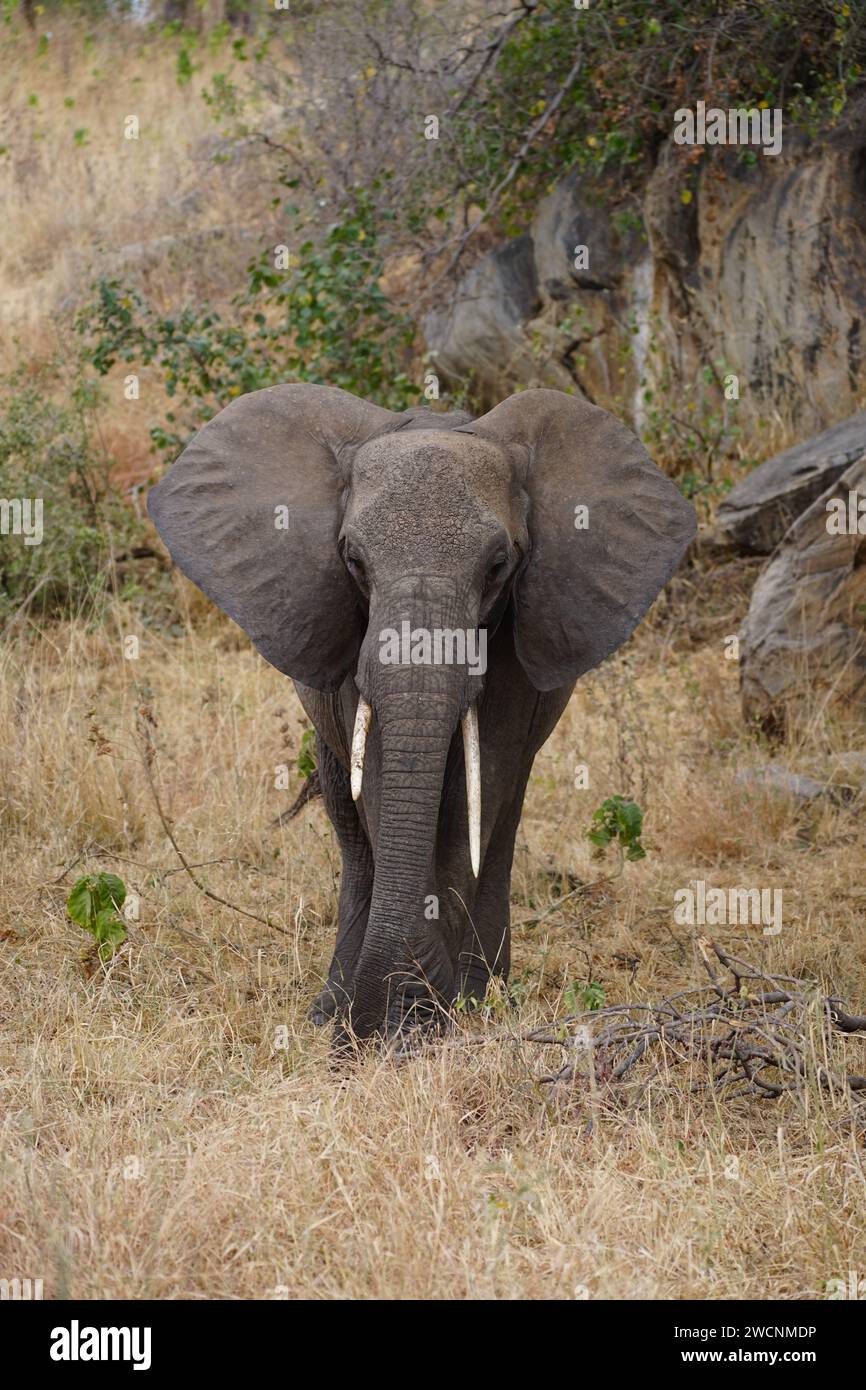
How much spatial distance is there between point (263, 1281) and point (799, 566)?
237 inches

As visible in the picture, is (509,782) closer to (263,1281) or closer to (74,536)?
(263,1281)

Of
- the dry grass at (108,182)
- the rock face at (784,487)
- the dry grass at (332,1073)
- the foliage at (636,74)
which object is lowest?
the dry grass at (332,1073)

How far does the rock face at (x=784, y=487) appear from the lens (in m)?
9.33

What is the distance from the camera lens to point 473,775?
5.05 m

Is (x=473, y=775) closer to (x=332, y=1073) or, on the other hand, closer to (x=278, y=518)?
(x=332, y=1073)

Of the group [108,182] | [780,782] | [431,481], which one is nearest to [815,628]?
[780,782]

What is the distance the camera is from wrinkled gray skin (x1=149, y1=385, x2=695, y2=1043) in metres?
4.93

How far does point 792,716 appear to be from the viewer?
8.58 metres

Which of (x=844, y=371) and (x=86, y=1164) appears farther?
(x=844, y=371)

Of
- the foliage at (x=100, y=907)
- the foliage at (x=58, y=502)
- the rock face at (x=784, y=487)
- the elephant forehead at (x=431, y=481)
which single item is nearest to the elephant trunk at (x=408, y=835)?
the elephant forehead at (x=431, y=481)

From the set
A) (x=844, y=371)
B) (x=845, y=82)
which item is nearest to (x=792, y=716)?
(x=844, y=371)

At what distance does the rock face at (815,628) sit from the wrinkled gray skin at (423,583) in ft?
10.2

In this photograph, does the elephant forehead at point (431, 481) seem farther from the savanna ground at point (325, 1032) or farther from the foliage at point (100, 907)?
the foliage at point (100, 907)

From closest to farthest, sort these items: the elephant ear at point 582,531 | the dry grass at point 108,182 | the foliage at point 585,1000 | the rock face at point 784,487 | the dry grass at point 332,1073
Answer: the dry grass at point 332,1073
the foliage at point 585,1000
the elephant ear at point 582,531
the rock face at point 784,487
the dry grass at point 108,182
